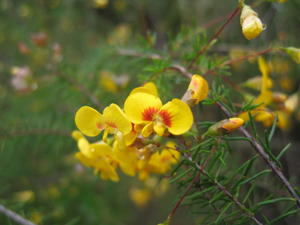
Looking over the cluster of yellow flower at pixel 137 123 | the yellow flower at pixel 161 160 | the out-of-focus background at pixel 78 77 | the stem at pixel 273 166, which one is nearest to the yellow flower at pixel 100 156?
the cluster of yellow flower at pixel 137 123

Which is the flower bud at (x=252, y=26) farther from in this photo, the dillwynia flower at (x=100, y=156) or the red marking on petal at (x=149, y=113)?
the dillwynia flower at (x=100, y=156)

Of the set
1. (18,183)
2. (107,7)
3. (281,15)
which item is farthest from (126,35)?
(18,183)

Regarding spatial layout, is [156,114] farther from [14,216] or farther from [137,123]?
[14,216]

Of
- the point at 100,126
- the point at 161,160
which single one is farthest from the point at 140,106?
the point at 161,160

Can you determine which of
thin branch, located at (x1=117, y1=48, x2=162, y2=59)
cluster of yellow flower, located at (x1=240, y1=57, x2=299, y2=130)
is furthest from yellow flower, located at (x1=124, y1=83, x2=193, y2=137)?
thin branch, located at (x1=117, y1=48, x2=162, y2=59)

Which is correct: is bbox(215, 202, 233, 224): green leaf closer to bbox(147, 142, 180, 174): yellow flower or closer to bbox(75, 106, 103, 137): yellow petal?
bbox(147, 142, 180, 174): yellow flower

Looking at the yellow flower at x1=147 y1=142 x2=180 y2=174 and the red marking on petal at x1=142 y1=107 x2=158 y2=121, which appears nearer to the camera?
the red marking on petal at x1=142 y1=107 x2=158 y2=121

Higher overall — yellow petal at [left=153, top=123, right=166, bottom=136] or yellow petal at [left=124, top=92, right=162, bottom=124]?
yellow petal at [left=124, top=92, right=162, bottom=124]

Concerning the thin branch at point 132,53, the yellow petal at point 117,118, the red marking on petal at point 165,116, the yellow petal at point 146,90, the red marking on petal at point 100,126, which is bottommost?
the red marking on petal at point 165,116
